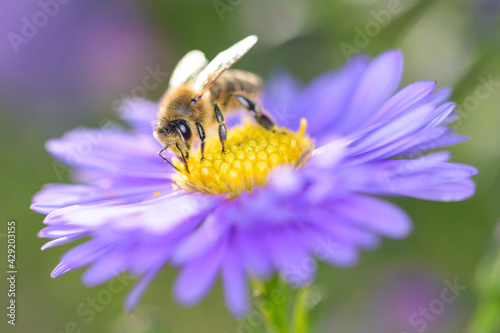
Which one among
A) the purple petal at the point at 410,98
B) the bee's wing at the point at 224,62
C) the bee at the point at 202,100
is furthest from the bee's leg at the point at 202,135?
the purple petal at the point at 410,98

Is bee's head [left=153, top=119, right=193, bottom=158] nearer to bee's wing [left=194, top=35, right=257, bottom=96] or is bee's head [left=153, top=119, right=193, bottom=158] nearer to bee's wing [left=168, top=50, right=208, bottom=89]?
bee's wing [left=194, top=35, right=257, bottom=96]

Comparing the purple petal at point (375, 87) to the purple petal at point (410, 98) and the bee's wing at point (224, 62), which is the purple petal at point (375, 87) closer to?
the purple petal at point (410, 98)

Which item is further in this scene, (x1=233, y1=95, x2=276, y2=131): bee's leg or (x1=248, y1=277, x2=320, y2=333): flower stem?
(x1=233, y1=95, x2=276, y2=131): bee's leg

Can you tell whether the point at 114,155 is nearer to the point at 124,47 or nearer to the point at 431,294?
the point at 124,47

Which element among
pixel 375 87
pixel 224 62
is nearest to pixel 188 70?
pixel 224 62

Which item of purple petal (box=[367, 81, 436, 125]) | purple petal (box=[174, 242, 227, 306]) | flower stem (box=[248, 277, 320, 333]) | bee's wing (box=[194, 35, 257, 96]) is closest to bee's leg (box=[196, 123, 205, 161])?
bee's wing (box=[194, 35, 257, 96])

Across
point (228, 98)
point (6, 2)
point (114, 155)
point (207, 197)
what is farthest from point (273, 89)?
point (6, 2)
